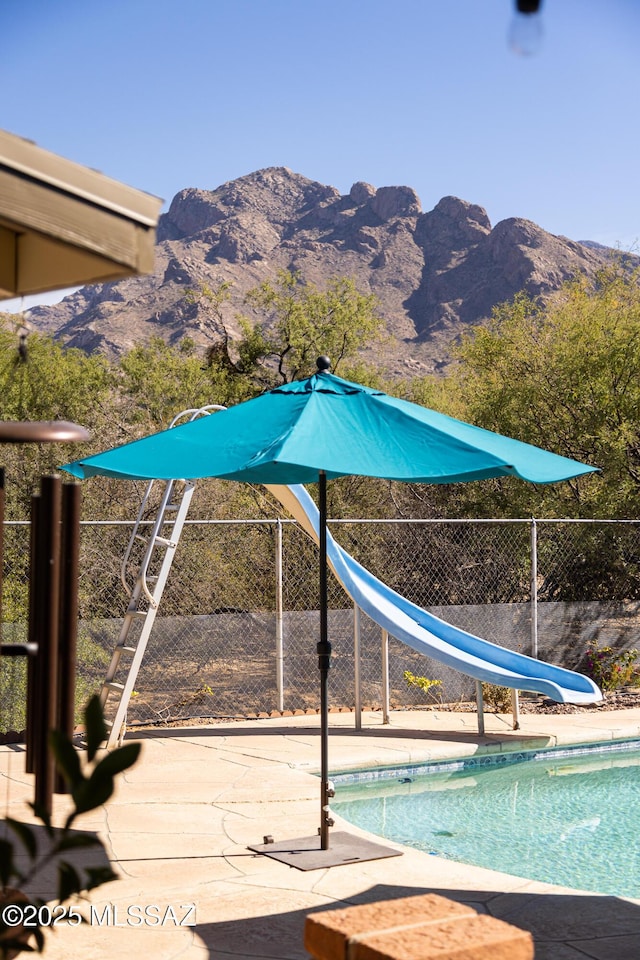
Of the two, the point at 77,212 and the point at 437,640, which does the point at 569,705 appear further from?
the point at 77,212

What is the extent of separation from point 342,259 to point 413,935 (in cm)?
6615

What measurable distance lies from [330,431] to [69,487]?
7.83ft

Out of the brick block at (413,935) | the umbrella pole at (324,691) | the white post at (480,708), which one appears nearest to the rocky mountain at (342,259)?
the white post at (480,708)

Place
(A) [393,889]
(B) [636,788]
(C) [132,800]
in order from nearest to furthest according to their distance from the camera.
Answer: (A) [393,889] → (C) [132,800] → (B) [636,788]

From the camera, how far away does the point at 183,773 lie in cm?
658

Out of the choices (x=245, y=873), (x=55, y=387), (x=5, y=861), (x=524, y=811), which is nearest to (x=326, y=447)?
(x=245, y=873)

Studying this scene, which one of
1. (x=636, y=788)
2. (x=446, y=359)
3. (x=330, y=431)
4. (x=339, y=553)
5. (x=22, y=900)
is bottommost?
(x=636, y=788)

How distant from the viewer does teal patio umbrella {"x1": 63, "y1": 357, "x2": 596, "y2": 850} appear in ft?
14.5

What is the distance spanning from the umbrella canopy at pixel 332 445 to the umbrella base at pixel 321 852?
1818 millimetres

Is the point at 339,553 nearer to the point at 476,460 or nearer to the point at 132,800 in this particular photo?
the point at 132,800

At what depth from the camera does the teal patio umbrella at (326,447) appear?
14.5 ft

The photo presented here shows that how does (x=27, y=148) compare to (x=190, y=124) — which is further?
(x=190, y=124)

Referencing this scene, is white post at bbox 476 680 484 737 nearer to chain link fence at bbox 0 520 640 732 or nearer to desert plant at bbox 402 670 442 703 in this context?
chain link fence at bbox 0 520 640 732

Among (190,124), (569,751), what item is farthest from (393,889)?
(190,124)
